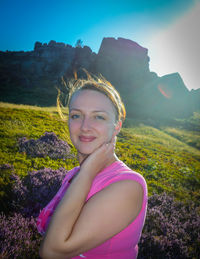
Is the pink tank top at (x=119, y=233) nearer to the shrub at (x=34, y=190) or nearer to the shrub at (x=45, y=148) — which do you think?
the shrub at (x=34, y=190)

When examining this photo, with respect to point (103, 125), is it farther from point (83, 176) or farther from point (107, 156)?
point (83, 176)

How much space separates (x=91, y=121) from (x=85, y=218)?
1337 mm

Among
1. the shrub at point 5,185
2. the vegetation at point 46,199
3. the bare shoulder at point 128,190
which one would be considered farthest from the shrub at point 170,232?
the shrub at point 5,185

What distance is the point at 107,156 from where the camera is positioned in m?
1.93

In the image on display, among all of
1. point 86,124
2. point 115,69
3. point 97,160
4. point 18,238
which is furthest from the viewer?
point 115,69

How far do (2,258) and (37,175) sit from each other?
3027 mm

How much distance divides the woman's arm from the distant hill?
90671 mm

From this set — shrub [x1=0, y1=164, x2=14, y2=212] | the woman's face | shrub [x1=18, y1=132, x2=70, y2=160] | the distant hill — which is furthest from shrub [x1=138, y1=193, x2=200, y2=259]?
the distant hill

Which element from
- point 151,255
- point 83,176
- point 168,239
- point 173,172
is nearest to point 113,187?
point 83,176

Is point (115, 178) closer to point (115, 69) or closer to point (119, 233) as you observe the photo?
point (119, 233)

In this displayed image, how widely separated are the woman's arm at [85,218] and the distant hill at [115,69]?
297 ft

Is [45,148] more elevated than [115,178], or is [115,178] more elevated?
[115,178]

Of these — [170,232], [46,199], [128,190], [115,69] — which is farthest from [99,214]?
[115,69]

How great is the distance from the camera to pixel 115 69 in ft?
366
